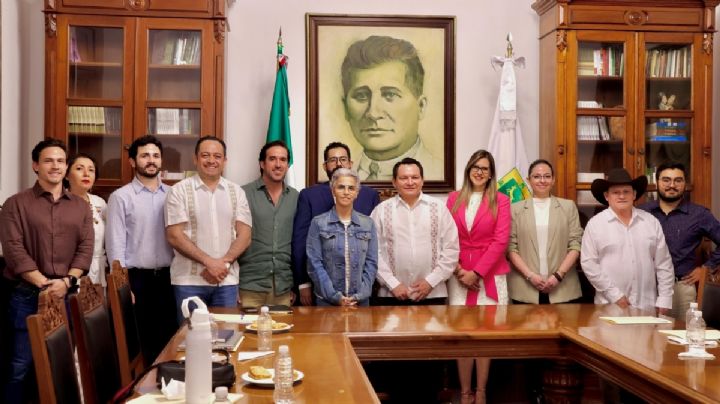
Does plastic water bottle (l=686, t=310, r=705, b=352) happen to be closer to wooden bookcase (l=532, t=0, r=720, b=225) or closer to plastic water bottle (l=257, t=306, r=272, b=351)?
plastic water bottle (l=257, t=306, r=272, b=351)

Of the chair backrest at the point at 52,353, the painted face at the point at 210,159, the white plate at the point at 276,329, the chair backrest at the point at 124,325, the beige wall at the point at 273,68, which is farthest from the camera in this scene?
the beige wall at the point at 273,68

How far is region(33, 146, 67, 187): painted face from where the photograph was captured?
409cm

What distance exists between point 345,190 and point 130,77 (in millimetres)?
1846

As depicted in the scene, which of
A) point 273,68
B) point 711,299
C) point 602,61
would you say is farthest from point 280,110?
point 711,299

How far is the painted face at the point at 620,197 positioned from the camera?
15.3 ft

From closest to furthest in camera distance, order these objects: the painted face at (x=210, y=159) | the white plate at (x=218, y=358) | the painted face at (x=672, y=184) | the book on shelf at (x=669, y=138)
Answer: the white plate at (x=218, y=358) → the painted face at (x=210, y=159) → the painted face at (x=672, y=184) → the book on shelf at (x=669, y=138)

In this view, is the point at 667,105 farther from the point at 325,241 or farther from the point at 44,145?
the point at 44,145

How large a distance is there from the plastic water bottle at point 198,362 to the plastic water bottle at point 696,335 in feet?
5.53

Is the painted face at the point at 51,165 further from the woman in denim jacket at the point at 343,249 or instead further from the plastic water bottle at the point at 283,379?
the plastic water bottle at the point at 283,379

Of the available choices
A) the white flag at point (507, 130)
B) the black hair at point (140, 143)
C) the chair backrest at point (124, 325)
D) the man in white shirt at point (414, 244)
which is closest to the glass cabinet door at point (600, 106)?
the white flag at point (507, 130)

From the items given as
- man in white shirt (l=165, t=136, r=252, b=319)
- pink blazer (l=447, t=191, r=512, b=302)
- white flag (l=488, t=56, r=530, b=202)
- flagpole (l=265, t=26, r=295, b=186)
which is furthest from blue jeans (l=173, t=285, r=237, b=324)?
white flag (l=488, t=56, r=530, b=202)

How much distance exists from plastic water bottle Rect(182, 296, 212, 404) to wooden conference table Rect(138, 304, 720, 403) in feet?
0.55

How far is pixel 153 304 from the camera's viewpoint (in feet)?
14.6

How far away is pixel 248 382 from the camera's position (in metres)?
2.23
